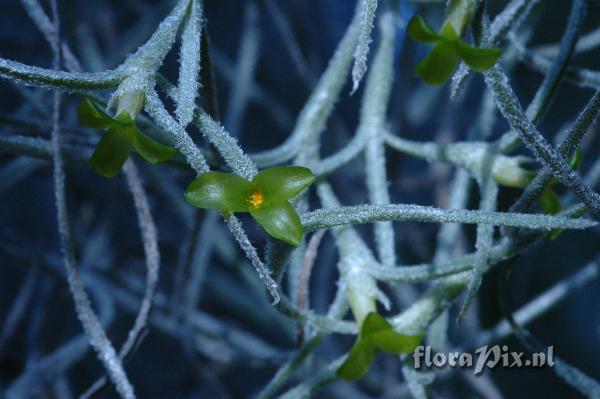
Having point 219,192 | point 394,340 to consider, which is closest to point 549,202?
point 394,340

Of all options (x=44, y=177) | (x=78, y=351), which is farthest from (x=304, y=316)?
(x=44, y=177)

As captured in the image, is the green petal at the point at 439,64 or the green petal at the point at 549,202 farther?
the green petal at the point at 549,202

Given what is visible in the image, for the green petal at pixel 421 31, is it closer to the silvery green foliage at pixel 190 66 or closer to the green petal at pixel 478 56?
the green petal at pixel 478 56

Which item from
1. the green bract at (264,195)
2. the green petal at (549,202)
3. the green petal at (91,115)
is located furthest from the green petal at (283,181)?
the green petal at (549,202)

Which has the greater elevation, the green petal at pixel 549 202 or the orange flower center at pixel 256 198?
the green petal at pixel 549 202

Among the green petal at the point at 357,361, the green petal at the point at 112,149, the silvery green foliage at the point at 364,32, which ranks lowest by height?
the green petal at the point at 357,361

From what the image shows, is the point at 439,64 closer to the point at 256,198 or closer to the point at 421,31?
the point at 421,31

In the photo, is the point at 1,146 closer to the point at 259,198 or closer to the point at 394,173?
the point at 259,198

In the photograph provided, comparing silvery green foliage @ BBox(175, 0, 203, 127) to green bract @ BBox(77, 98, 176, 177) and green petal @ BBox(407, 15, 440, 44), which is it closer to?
green bract @ BBox(77, 98, 176, 177)
